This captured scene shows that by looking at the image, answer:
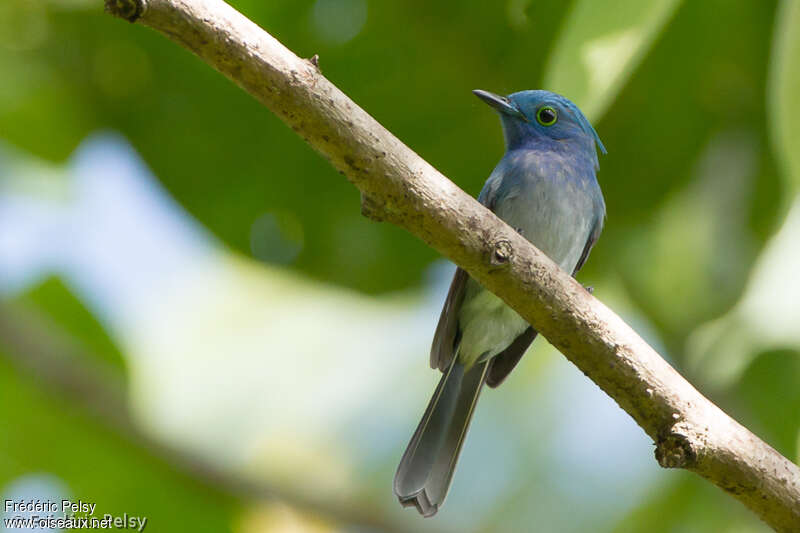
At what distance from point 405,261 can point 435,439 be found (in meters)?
0.80

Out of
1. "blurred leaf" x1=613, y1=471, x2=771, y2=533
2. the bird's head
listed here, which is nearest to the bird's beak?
the bird's head

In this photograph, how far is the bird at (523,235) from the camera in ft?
13.5

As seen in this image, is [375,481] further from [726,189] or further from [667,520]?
[726,189]

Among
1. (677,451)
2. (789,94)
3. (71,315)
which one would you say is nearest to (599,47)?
(789,94)

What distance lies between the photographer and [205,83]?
167 inches

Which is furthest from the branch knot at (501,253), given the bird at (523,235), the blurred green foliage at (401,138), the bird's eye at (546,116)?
the bird's eye at (546,116)

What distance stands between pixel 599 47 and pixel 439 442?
2.17 m

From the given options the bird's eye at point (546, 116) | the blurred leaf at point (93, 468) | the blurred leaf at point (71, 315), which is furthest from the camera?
the bird's eye at point (546, 116)

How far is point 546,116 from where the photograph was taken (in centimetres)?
468

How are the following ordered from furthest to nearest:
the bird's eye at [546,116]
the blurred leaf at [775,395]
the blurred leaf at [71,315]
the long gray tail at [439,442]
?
the bird's eye at [546,116]
the blurred leaf at [71,315]
the long gray tail at [439,442]
the blurred leaf at [775,395]

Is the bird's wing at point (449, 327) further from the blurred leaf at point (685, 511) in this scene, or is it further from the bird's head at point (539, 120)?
the blurred leaf at point (685, 511)

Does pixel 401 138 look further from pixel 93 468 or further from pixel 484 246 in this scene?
pixel 93 468

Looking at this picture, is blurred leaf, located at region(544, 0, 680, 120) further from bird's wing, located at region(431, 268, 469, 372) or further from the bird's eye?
the bird's eye

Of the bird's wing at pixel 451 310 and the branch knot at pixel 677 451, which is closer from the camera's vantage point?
the branch knot at pixel 677 451
